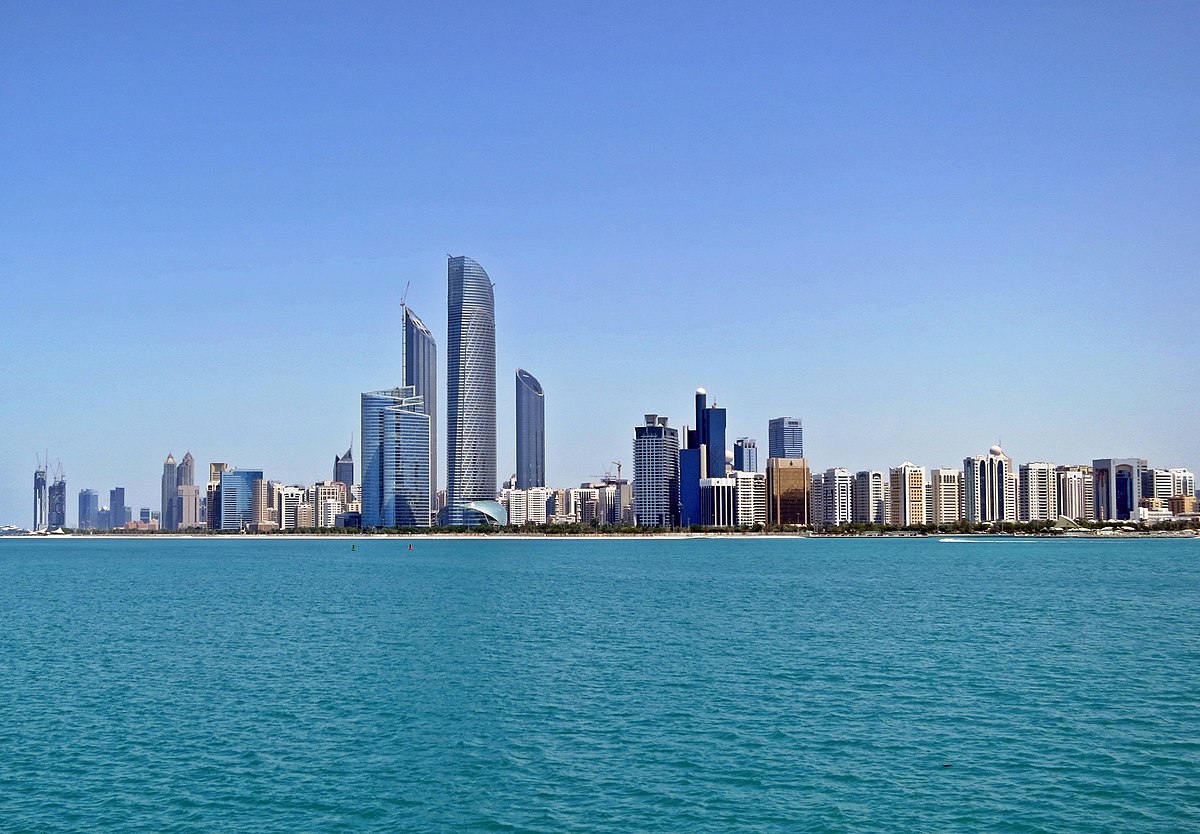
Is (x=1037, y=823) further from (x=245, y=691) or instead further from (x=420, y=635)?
(x=420, y=635)

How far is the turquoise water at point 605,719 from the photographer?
24.7m

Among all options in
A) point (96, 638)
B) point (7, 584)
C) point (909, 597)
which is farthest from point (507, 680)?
point (7, 584)

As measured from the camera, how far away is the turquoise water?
24.7 meters

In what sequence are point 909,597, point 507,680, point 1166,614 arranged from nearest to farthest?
point 507,680 → point 1166,614 → point 909,597

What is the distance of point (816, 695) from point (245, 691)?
21713 millimetres

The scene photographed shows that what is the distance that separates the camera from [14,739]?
3158cm

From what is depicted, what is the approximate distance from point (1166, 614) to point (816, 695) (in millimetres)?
40122

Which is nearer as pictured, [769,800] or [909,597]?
[769,800]

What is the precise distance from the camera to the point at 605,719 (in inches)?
1330

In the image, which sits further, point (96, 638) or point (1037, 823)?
point (96, 638)

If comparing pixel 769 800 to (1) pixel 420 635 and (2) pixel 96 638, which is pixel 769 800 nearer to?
(1) pixel 420 635

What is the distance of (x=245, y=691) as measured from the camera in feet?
128

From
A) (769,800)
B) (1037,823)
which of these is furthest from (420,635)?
(1037,823)

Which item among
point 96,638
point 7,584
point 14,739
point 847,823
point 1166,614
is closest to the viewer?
point 847,823
